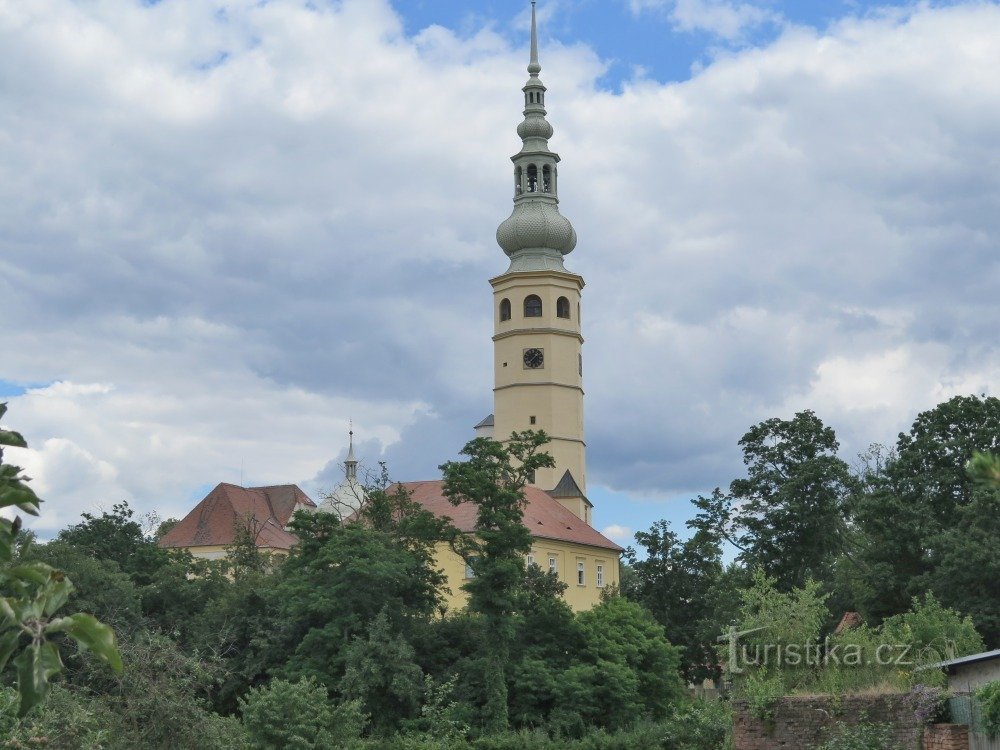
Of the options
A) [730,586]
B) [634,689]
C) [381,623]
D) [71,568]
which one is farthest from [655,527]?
[71,568]

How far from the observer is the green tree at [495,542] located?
4319cm

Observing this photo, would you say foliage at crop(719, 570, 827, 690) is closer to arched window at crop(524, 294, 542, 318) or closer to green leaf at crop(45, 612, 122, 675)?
green leaf at crop(45, 612, 122, 675)

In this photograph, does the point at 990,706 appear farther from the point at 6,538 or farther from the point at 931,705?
the point at 6,538

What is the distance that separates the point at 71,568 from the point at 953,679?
30.1m

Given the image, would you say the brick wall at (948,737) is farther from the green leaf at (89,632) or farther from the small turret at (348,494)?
the small turret at (348,494)

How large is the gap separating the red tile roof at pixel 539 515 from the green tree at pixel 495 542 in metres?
18.8

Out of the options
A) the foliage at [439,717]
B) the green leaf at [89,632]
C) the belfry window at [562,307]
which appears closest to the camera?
the green leaf at [89,632]

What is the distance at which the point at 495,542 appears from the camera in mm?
43781

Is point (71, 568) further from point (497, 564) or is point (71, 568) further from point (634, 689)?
point (634, 689)

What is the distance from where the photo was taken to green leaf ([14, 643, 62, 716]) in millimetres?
6027

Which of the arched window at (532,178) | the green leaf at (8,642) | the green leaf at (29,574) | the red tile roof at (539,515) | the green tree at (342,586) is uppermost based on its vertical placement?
the arched window at (532,178)

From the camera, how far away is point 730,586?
5738cm

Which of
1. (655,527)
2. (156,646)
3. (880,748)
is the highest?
(655,527)

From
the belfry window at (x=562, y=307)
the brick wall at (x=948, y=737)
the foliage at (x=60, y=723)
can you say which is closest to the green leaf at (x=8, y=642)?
the foliage at (x=60, y=723)
